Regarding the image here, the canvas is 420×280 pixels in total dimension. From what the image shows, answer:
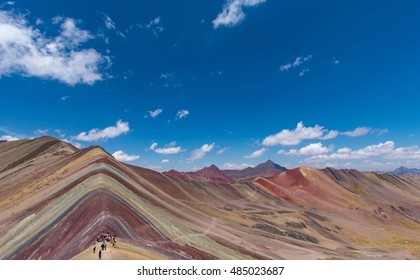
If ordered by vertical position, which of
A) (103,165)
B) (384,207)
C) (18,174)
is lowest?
(384,207)

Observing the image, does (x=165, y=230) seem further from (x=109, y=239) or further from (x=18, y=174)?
(x=18, y=174)

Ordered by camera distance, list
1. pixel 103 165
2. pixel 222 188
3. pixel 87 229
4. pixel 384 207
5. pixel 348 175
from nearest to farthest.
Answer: pixel 87 229 → pixel 103 165 → pixel 222 188 → pixel 384 207 → pixel 348 175

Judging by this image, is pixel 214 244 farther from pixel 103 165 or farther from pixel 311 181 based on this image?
pixel 311 181

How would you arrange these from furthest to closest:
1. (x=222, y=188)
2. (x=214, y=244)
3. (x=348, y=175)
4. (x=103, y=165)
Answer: (x=348, y=175) → (x=222, y=188) → (x=103, y=165) → (x=214, y=244)

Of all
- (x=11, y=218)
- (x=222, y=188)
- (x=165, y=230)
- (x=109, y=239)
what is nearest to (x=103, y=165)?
(x=11, y=218)

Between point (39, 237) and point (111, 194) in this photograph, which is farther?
point (111, 194)
